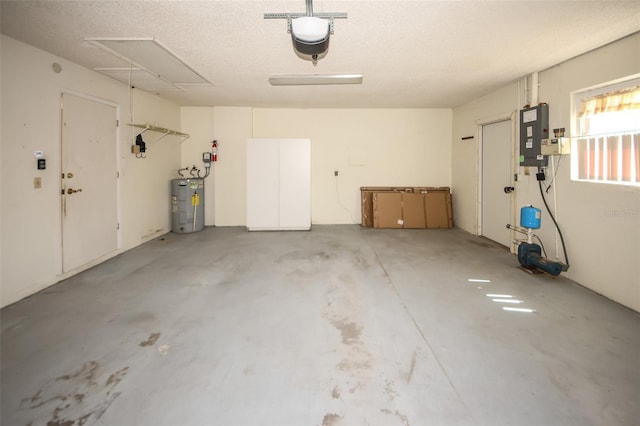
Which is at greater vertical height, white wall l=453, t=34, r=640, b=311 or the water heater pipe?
the water heater pipe

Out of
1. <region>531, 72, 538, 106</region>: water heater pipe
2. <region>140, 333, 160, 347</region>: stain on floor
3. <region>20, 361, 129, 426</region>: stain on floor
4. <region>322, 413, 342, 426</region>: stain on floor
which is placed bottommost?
<region>322, 413, 342, 426</region>: stain on floor

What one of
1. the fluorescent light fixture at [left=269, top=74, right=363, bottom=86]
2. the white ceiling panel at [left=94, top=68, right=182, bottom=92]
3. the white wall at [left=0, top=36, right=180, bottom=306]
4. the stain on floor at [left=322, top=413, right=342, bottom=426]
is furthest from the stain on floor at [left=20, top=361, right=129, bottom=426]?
the fluorescent light fixture at [left=269, top=74, right=363, bottom=86]

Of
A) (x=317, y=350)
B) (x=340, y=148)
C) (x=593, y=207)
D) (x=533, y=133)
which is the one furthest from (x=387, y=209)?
(x=317, y=350)

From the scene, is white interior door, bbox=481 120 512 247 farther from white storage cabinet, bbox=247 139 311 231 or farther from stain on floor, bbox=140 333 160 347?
stain on floor, bbox=140 333 160 347

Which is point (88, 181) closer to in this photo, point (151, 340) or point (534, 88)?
point (151, 340)

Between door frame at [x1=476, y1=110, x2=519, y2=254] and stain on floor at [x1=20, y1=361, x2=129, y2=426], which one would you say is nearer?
stain on floor at [x1=20, y1=361, x2=129, y2=426]

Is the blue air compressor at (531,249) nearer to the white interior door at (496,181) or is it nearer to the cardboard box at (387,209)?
the white interior door at (496,181)

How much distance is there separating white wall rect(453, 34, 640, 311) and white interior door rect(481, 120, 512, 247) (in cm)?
49

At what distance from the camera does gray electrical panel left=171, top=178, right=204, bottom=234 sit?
580 cm

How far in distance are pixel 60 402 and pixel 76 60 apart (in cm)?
370

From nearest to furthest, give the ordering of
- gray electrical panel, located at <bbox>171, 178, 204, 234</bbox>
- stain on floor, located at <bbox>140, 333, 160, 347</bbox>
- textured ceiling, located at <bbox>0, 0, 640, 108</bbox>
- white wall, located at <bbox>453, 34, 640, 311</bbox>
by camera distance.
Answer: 1. stain on floor, located at <bbox>140, 333, 160, 347</bbox>
2. textured ceiling, located at <bbox>0, 0, 640, 108</bbox>
3. white wall, located at <bbox>453, 34, 640, 311</bbox>
4. gray electrical panel, located at <bbox>171, 178, 204, 234</bbox>

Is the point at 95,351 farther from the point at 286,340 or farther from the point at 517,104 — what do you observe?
the point at 517,104

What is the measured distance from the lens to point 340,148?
6.64 metres

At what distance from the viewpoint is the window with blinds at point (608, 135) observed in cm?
282
